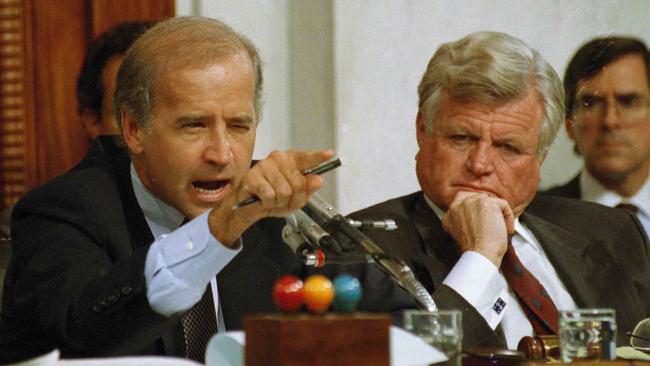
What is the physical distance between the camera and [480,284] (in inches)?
106

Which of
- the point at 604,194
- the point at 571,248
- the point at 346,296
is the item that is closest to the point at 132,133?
the point at 346,296

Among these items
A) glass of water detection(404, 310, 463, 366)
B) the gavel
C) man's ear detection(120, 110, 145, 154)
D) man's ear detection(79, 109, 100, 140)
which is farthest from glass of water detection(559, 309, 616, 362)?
man's ear detection(79, 109, 100, 140)

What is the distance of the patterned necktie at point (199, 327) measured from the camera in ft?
7.42

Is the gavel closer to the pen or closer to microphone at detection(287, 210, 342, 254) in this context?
microphone at detection(287, 210, 342, 254)

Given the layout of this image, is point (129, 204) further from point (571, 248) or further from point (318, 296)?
point (571, 248)

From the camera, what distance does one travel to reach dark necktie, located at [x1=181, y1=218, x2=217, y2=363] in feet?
7.42

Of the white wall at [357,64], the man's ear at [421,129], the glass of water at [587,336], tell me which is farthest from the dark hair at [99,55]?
the glass of water at [587,336]

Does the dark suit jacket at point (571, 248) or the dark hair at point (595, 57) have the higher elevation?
the dark hair at point (595, 57)

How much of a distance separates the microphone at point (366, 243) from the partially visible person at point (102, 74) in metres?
1.63

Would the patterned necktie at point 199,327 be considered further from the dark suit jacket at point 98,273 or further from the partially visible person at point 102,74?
the partially visible person at point 102,74

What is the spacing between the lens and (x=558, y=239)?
10.5 feet

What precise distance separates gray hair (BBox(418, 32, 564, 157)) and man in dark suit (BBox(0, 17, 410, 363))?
594 mm

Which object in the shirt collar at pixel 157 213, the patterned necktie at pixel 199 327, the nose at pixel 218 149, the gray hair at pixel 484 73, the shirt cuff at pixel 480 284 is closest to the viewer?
the patterned necktie at pixel 199 327

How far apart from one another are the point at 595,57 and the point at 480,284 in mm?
1475
